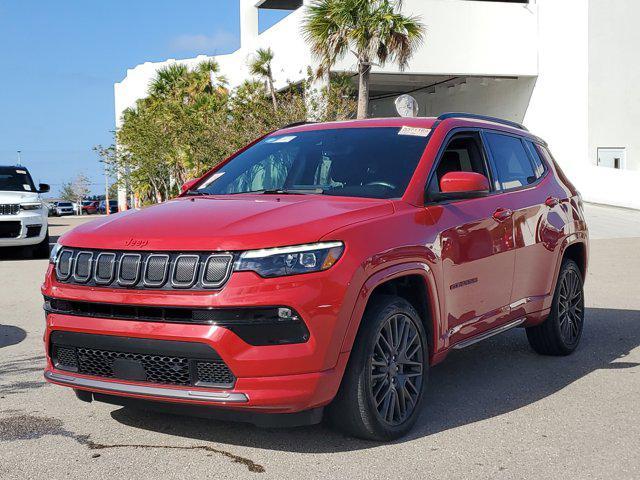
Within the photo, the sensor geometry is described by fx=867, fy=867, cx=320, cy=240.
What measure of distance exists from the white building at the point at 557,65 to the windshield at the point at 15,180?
13.9m

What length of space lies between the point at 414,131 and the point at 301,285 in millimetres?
1918

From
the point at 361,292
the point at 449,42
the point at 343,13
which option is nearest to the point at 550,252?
the point at 361,292

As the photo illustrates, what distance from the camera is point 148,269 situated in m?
4.26

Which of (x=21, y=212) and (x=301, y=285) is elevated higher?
(x=301, y=285)

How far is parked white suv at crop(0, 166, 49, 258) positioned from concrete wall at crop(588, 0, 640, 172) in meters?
19.8

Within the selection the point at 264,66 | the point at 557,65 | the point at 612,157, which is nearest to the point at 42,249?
the point at 264,66

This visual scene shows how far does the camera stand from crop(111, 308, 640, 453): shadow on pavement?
15.8 feet

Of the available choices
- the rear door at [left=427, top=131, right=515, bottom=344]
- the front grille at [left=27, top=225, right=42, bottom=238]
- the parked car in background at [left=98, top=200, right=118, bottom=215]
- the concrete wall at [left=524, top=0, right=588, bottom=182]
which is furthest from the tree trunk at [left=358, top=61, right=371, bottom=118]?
the parked car in background at [left=98, top=200, right=118, bottom=215]

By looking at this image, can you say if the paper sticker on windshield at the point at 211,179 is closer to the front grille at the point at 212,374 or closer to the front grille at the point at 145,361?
the front grille at the point at 145,361

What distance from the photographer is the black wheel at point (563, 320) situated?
6859 mm

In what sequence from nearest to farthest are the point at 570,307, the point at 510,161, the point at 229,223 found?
the point at 229,223 < the point at 510,161 < the point at 570,307

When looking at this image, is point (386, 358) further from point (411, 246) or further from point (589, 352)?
point (589, 352)

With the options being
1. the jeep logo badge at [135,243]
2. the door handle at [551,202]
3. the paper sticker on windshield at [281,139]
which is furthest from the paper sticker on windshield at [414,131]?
the jeep logo badge at [135,243]

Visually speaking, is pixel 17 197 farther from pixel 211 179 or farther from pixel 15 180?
pixel 211 179
